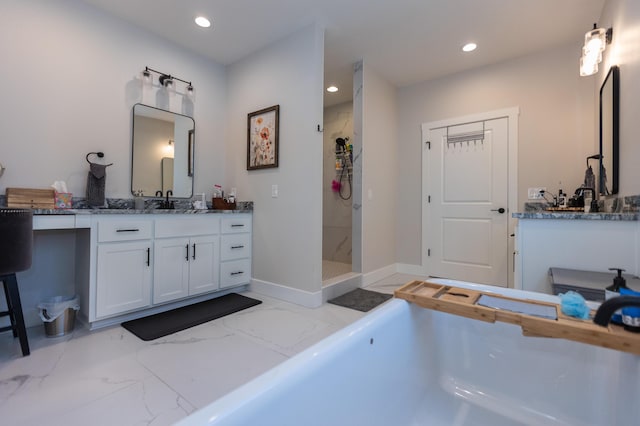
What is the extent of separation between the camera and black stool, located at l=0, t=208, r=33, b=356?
1658 millimetres

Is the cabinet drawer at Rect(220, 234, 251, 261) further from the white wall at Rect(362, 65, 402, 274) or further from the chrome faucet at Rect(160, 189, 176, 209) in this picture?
the white wall at Rect(362, 65, 402, 274)

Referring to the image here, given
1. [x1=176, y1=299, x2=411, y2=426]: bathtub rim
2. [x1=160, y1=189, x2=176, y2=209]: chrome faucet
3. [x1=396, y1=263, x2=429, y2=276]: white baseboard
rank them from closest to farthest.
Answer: [x1=176, y1=299, x2=411, y2=426]: bathtub rim < [x1=160, y1=189, x2=176, y2=209]: chrome faucet < [x1=396, y1=263, x2=429, y2=276]: white baseboard

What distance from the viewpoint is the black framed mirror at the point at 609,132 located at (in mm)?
2041

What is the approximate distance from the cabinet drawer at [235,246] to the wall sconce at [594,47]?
3.29 m

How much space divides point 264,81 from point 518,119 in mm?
2878

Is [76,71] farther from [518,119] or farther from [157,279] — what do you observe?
[518,119]

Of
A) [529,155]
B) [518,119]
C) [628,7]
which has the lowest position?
[529,155]

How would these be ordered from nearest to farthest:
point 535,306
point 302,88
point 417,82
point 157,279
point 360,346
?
A: 1. point 360,346
2. point 535,306
3. point 157,279
4. point 302,88
5. point 417,82

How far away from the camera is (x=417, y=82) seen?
158 inches

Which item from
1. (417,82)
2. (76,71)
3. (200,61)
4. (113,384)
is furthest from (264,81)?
(113,384)

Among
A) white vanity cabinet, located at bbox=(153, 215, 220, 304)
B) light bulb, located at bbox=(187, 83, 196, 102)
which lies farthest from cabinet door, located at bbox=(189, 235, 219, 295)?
light bulb, located at bbox=(187, 83, 196, 102)

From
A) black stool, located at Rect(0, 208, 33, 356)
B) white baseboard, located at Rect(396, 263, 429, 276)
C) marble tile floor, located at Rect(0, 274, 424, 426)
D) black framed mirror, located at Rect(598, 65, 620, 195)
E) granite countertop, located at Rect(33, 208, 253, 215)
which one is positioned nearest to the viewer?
marble tile floor, located at Rect(0, 274, 424, 426)

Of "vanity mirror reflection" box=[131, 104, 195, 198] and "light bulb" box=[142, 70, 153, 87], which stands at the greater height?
"light bulb" box=[142, 70, 153, 87]

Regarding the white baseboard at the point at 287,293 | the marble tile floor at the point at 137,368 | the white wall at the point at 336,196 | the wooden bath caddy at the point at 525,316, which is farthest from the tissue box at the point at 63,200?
the white wall at the point at 336,196
